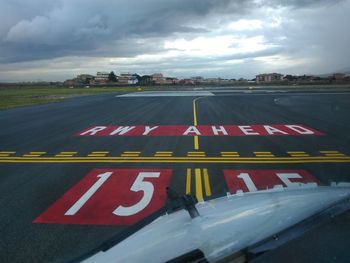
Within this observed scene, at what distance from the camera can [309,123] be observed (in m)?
19.0

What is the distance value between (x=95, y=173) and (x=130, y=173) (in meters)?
1.02

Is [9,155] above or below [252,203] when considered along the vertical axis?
below

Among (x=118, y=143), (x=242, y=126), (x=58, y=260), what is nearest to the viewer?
(x=58, y=260)

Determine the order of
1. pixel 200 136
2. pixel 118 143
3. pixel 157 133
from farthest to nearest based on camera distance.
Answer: pixel 157 133 < pixel 200 136 < pixel 118 143

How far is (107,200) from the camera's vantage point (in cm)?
743

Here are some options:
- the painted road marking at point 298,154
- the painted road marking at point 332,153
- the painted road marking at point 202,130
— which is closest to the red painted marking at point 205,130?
the painted road marking at point 202,130

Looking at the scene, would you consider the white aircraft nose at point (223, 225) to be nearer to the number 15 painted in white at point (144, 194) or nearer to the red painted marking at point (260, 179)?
the number 15 painted in white at point (144, 194)

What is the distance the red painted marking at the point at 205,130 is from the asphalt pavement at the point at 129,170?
0.05 meters

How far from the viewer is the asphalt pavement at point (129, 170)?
5316 mm

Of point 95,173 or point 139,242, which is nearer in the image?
point 139,242

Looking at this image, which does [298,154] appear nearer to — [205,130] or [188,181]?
[188,181]

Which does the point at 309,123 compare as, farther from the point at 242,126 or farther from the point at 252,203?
the point at 252,203

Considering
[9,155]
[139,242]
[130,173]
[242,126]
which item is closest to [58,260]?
[139,242]

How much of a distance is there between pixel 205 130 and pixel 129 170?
773 cm
